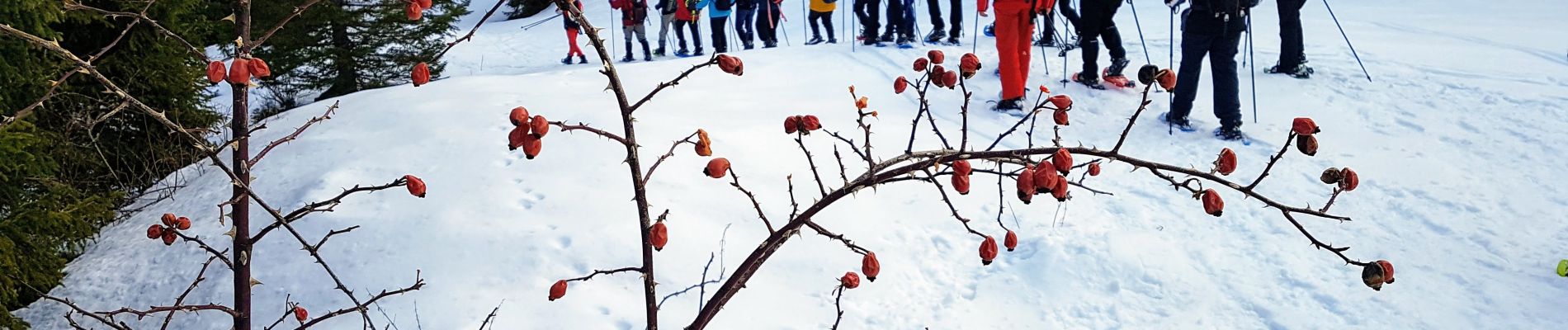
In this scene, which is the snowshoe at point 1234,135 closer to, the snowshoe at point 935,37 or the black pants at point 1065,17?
the black pants at point 1065,17

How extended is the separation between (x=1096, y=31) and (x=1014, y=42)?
109 cm

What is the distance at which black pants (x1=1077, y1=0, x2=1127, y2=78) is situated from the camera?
6.70 m

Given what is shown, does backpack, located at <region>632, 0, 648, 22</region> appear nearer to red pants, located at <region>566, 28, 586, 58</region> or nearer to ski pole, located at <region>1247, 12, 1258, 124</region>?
red pants, located at <region>566, 28, 586, 58</region>

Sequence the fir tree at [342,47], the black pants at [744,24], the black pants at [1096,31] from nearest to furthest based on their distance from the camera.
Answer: the black pants at [1096,31] < the fir tree at [342,47] < the black pants at [744,24]

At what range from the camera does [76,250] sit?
4.49 meters

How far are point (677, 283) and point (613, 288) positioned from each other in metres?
0.25

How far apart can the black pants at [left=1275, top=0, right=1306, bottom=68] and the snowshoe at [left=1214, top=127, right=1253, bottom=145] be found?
1.62m

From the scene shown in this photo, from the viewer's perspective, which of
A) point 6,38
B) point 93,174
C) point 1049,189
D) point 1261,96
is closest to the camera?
point 1049,189

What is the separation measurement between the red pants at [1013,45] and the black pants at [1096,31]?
0.80m

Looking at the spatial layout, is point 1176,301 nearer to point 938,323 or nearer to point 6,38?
point 938,323

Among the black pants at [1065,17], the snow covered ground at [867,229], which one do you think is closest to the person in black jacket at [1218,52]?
the snow covered ground at [867,229]

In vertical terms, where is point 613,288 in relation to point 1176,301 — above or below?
above

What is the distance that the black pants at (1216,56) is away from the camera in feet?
18.2

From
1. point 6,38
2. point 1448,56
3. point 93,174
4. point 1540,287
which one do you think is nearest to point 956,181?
point 1540,287
